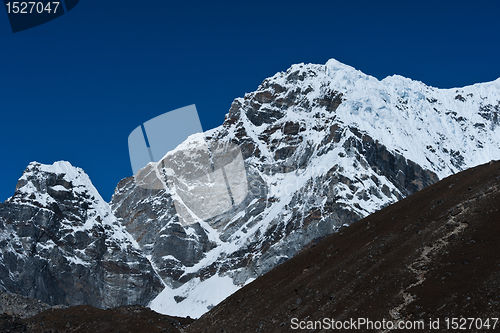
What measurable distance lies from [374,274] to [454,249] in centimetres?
696

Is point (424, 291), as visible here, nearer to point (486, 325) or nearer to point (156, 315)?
point (486, 325)

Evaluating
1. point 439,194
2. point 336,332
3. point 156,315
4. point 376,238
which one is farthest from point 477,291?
point 156,315

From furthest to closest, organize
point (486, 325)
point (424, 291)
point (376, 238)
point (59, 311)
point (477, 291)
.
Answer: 1. point (59, 311)
2. point (376, 238)
3. point (424, 291)
4. point (477, 291)
5. point (486, 325)

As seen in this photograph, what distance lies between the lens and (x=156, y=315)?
65.8 meters

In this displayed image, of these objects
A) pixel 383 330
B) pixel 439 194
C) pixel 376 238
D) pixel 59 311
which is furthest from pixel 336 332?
pixel 59 311

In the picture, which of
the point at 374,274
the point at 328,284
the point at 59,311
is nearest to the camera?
the point at 374,274

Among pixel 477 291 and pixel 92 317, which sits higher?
pixel 92 317

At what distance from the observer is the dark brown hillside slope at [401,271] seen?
35469 mm

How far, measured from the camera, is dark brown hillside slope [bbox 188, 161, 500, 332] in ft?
116

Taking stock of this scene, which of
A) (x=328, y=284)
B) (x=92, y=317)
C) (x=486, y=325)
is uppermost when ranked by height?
(x=92, y=317)

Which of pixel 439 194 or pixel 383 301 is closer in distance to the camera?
pixel 383 301

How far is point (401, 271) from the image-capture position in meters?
41.8

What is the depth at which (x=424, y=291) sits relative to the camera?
122ft

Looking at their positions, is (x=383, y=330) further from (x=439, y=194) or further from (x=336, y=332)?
(x=439, y=194)
